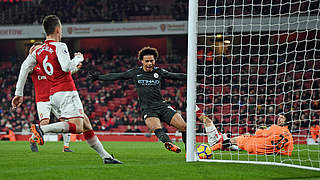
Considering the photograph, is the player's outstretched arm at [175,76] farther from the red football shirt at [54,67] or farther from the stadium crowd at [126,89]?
the stadium crowd at [126,89]

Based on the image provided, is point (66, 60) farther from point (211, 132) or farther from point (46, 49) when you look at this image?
point (211, 132)

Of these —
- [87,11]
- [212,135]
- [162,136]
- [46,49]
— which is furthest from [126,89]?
[46,49]

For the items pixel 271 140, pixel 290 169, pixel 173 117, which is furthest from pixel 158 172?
pixel 271 140

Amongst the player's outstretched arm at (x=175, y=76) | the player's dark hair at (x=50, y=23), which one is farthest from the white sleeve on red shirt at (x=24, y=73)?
the player's outstretched arm at (x=175, y=76)

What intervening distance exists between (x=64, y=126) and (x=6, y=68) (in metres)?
25.6

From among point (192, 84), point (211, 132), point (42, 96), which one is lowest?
point (211, 132)

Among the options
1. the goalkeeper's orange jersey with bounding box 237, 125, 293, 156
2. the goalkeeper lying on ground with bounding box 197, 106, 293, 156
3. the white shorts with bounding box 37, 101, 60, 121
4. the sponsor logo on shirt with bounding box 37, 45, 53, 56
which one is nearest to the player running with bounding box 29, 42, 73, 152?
Result: the white shorts with bounding box 37, 101, 60, 121

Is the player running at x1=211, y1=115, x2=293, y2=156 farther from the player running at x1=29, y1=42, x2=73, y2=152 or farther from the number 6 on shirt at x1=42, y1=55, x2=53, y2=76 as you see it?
the number 6 on shirt at x1=42, y1=55, x2=53, y2=76

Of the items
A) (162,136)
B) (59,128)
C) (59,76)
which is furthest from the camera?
(162,136)

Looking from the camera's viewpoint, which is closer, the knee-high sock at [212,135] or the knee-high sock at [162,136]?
the knee-high sock at [162,136]

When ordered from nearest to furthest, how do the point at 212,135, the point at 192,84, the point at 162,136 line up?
the point at 192,84, the point at 162,136, the point at 212,135

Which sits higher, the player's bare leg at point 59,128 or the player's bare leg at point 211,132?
the player's bare leg at point 59,128

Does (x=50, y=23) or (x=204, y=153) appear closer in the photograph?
(x=50, y=23)

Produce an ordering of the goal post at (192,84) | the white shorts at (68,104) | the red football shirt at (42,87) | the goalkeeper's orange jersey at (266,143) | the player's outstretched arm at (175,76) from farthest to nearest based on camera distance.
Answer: the red football shirt at (42,87), the goalkeeper's orange jersey at (266,143), the player's outstretched arm at (175,76), the goal post at (192,84), the white shorts at (68,104)
